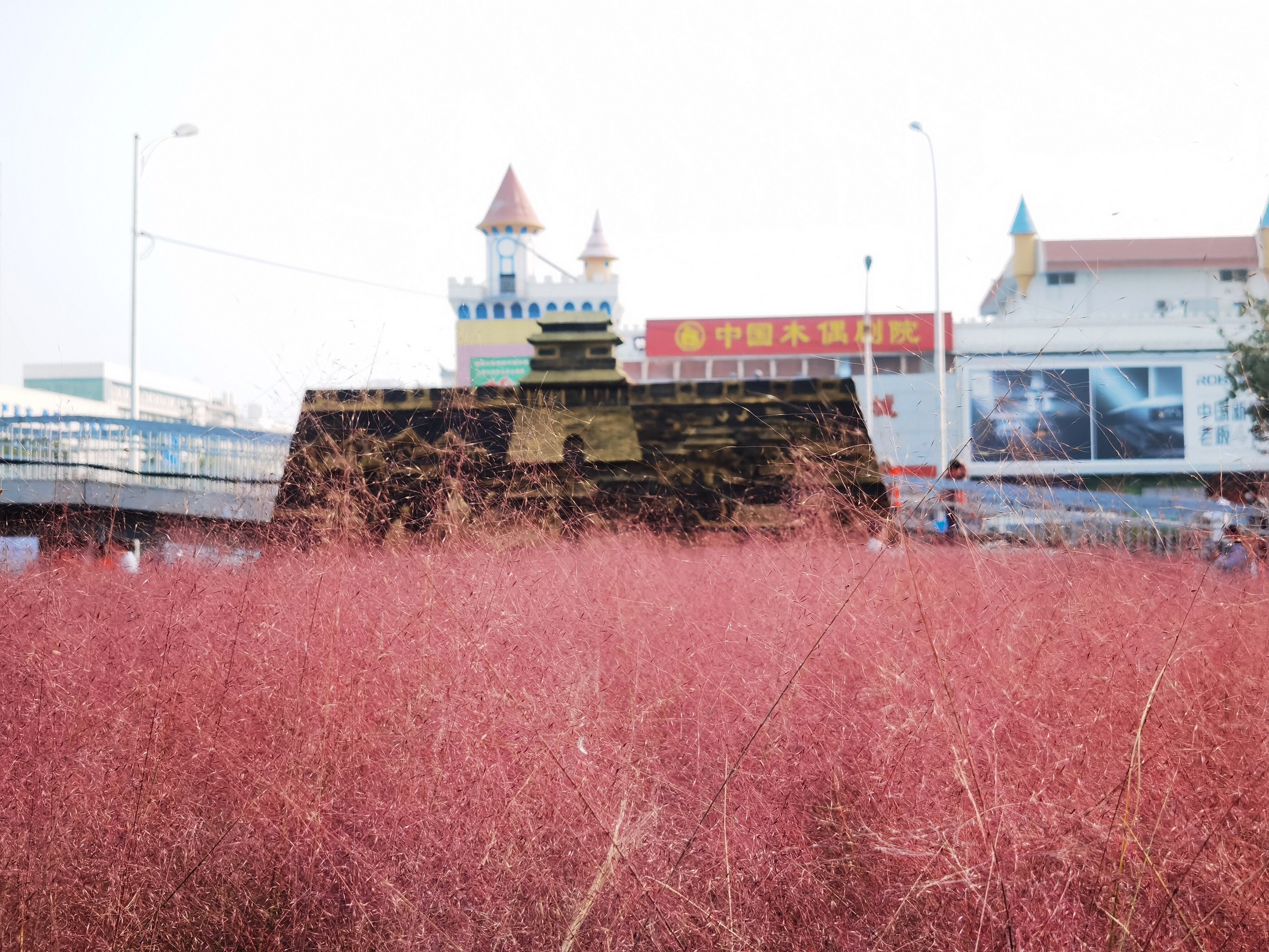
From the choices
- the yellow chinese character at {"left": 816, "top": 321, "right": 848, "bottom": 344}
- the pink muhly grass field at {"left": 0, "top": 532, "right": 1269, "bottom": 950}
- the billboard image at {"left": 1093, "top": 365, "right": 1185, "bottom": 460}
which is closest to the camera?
the pink muhly grass field at {"left": 0, "top": 532, "right": 1269, "bottom": 950}

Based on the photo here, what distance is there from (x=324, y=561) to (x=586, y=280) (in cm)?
4270

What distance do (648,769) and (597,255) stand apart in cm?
5145

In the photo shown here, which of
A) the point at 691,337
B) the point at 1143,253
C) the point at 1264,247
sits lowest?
the point at 1264,247

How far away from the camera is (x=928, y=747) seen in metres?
2.33

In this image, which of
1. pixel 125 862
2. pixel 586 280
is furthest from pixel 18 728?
pixel 586 280

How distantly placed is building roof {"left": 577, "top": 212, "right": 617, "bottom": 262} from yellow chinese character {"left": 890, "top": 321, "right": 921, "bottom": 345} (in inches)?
787

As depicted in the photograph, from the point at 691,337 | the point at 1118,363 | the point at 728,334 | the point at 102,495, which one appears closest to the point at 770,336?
the point at 728,334

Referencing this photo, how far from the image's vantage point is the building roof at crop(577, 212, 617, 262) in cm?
5241

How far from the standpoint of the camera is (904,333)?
118 ft

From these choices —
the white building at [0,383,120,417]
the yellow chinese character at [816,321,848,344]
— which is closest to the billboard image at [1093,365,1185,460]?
the yellow chinese character at [816,321,848,344]

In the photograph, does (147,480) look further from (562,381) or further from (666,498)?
(666,498)

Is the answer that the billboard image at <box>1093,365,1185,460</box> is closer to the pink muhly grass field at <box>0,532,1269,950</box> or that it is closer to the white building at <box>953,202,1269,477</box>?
the white building at <box>953,202,1269,477</box>

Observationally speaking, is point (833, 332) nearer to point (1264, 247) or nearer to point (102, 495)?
point (102, 495)

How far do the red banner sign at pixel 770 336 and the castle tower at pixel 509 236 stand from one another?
876 centimetres
